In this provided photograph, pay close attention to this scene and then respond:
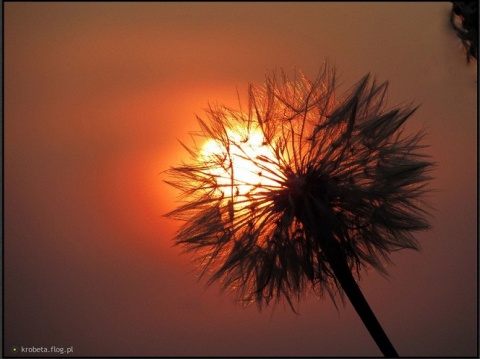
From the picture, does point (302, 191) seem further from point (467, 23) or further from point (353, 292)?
point (467, 23)

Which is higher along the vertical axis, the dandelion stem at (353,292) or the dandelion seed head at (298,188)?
the dandelion seed head at (298,188)

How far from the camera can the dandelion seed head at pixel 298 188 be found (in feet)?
6.77

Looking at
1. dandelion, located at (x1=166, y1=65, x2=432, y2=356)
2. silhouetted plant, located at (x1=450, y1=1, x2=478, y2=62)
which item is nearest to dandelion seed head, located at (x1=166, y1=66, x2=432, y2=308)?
dandelion, located at (x1=166, y1=65, x2=432, y2=356)

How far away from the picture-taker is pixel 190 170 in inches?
91.0

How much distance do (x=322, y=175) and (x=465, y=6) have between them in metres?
1.75

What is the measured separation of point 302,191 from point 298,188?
0.02 m

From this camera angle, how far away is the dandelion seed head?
206cm

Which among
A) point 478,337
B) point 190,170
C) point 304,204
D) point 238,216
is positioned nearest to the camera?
point 304,204

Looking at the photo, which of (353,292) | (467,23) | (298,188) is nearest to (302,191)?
(298,188)

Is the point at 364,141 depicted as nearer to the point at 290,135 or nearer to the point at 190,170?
the point at 290,135

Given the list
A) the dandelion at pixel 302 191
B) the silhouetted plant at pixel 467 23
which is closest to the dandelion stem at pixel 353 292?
the dandelion at pixel 302 191

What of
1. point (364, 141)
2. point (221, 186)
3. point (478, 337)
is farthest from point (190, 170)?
point (478, 337)

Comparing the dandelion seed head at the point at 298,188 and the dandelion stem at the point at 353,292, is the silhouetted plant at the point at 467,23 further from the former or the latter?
the dandelion stem at the point at 353,292

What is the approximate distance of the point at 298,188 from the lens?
2039 millimetres
